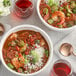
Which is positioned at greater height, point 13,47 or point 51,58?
point 13,47

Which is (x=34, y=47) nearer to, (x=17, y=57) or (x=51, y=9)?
(x=17, y=57)

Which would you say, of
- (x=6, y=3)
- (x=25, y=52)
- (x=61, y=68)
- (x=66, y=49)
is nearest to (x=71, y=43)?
(x=66, y=49)

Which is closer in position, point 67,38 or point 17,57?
point 17,57

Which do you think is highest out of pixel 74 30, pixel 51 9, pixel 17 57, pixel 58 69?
pixel 51 9

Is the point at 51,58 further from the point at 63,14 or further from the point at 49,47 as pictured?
the point at 63,14

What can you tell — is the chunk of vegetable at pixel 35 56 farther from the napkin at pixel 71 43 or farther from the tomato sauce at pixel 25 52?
the napkin at pixel 71 43

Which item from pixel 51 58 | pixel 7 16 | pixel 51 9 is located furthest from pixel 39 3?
pixel 51 58

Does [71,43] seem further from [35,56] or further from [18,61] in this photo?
[18,61]
